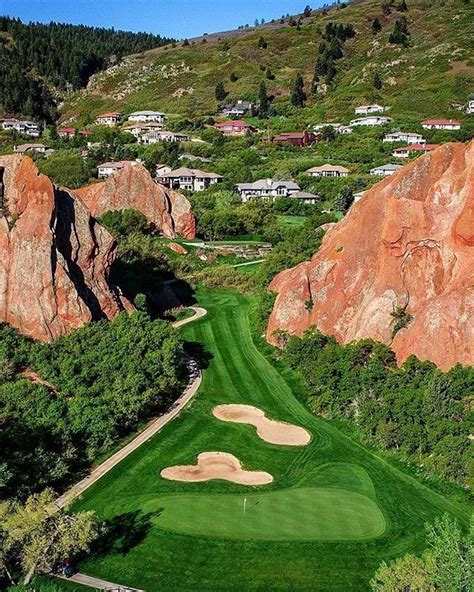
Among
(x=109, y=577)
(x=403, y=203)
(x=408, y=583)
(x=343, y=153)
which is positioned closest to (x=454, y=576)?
(x=408, y=583)

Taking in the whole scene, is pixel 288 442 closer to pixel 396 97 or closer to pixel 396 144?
pixel 396 144

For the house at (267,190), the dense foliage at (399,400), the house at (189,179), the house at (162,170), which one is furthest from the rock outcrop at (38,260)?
the house at (162,170)

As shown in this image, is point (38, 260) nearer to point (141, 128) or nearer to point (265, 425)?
point (265, 425)

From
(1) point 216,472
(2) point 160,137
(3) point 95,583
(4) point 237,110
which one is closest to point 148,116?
(4) point 237,110

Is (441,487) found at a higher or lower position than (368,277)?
lower

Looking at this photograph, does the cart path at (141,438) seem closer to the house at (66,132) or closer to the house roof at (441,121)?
the house roof at (441,121)

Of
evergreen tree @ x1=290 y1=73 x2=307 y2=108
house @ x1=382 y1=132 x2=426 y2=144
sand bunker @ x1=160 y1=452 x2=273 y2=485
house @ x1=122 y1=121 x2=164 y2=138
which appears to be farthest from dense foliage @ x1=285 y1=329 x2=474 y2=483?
evergreen tree @ x1=290 y1=73 x2=307 y2=108
